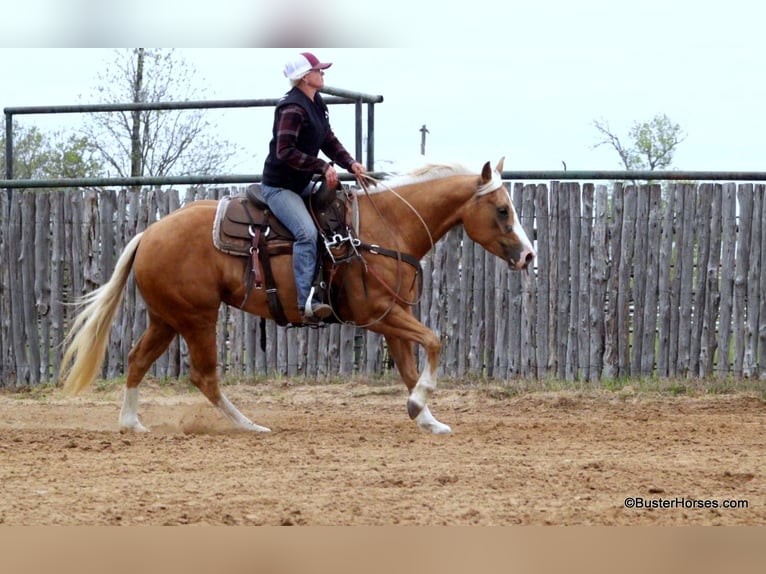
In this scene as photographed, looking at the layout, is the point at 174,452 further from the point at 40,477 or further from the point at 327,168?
the point at 327,168

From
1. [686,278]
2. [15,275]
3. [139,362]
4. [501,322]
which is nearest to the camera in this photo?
[139,362]

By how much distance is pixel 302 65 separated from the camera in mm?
Result: 7879

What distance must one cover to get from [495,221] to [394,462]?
2.40 meters

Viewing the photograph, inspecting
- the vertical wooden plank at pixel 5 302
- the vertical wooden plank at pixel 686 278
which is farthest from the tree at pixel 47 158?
the vertical wooden plank at pixel 686 278

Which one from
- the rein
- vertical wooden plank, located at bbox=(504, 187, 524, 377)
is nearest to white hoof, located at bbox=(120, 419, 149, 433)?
the rein

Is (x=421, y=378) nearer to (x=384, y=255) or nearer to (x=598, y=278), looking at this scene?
(x=384, y=255)

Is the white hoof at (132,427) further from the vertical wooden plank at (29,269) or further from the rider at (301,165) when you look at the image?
the vertical wooden plank at (29,269)

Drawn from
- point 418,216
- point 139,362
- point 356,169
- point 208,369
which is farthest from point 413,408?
point 139,362

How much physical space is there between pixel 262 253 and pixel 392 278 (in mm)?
1044

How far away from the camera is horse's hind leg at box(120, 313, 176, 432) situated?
854 cm

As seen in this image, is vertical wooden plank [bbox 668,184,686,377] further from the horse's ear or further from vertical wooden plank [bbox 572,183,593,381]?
the horse's ear

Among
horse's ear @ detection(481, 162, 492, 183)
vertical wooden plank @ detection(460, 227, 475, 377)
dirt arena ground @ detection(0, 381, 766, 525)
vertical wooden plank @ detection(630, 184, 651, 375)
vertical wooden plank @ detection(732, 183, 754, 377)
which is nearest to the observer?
dirt arena ground @ detection(0, 381, 766, 525)

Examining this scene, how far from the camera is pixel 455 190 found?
8.32 m

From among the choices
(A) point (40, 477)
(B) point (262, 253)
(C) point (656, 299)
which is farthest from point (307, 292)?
(C) point (656, 299)
